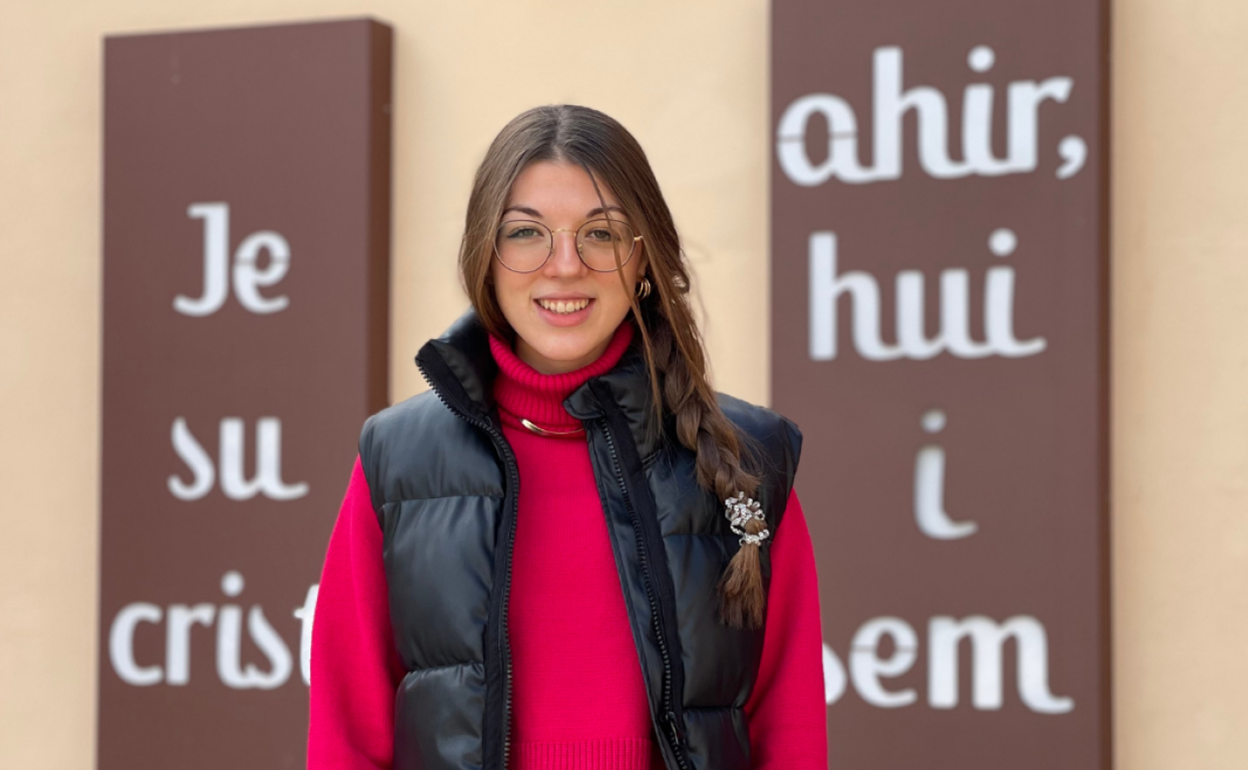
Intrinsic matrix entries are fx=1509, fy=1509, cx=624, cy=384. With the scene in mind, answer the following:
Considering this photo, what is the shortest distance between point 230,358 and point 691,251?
1066 millimetres

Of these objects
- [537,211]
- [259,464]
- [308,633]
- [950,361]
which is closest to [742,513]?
[537,211]

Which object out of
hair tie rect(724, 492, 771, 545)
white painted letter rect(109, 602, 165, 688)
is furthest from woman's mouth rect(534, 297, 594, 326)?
white painted letter rect(109, 602, 165, 688)

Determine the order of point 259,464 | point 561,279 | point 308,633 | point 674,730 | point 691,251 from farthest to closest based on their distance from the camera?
point 259,464 → point 691,251 → point 308,633 → point 561,279 → point 674,730

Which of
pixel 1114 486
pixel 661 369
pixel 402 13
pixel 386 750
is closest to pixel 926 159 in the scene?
pixel 1114 486

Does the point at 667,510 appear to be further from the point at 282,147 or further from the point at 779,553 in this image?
the point at 282,147

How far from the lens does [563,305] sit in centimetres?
158

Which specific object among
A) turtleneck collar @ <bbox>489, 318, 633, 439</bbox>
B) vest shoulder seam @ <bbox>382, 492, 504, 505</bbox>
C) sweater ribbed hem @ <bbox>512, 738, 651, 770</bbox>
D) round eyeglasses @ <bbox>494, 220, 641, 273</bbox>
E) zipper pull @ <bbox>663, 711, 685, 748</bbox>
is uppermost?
round eyeglasses @ <bbox>494, 220, 641, 273</bbox>

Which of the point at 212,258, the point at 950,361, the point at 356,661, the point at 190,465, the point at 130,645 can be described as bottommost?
the point at 130,645

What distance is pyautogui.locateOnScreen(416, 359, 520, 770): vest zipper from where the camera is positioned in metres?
1.48

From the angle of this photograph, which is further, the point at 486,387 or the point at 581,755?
the point at 486,387

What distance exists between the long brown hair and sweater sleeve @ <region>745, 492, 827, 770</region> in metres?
0.08

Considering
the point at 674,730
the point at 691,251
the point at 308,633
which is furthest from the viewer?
the point at 691,251

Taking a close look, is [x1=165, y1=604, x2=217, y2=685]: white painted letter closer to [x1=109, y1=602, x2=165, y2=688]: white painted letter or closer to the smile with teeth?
[x1=109, y1=602, x2=165, y2=688]: white painted letter

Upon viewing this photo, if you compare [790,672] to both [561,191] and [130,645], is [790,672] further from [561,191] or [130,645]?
[130,645]
